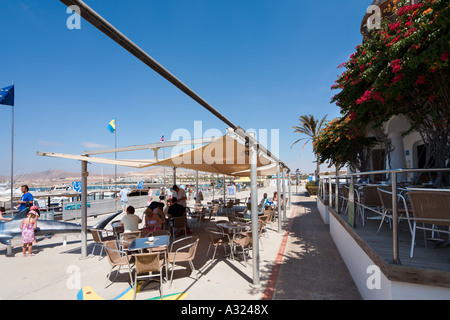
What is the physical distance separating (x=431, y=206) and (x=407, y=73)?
9.52 feet

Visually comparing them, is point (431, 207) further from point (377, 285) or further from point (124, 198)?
point (124, 198)

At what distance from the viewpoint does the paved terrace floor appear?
369 centimetres

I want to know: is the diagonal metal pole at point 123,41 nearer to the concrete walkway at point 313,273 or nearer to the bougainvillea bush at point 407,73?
the concrete walkway at point 313,273

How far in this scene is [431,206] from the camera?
103 inches

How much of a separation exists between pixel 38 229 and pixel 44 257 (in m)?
1.01

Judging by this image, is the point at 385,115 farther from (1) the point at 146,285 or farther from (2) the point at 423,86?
(1) the point at 146,285

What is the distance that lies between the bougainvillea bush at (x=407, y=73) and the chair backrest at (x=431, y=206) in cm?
232

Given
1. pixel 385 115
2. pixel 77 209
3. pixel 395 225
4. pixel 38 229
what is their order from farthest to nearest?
pixel 77 209, pixel 38 229, pixel 385 115, pixel 395 225

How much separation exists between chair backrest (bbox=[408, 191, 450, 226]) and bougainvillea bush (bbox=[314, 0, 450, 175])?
2.32 metres

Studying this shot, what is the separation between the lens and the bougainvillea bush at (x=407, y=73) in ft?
12.2

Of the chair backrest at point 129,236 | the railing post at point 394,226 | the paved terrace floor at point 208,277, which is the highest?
the railing post at point 394,226

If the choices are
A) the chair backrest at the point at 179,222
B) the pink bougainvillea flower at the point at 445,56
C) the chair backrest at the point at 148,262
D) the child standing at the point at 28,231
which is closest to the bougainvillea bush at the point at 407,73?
the pink bougainvillea flower at the point at 445,56

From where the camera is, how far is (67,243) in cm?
712
